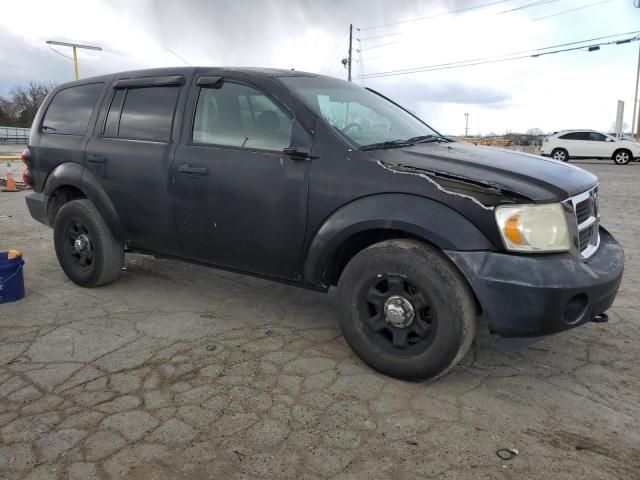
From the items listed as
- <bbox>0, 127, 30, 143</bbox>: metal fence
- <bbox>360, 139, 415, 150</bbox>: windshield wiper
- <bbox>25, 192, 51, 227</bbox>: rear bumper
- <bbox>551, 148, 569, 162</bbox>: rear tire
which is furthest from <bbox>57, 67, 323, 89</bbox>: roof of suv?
<bbox>0, 127, 30, 143</bbox>: metal fence

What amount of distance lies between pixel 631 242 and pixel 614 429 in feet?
15.1

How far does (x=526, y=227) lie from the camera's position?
8.58 feet

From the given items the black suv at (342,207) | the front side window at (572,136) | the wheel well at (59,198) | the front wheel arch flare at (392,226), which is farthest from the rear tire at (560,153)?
the front wheel arch flare at (392,226)

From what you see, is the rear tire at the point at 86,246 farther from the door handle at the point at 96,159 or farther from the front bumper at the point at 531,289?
the front bumper at the point at 531,289

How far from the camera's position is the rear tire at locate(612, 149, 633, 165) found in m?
22.0

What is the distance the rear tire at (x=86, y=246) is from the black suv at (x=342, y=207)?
0.05 ft

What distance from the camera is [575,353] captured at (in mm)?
3414

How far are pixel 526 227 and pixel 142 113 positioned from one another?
3.02 metres

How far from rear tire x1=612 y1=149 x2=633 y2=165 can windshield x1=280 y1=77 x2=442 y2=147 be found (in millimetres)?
21744

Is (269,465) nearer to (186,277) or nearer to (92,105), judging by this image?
(186,277)

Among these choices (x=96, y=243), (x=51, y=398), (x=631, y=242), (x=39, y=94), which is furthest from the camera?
(x=39, y=94)

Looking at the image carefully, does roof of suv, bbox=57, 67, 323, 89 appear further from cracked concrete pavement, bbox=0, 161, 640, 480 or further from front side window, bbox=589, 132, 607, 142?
front side window, bbox=589, 132, 607, 142

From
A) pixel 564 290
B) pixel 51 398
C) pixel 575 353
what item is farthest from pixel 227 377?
pixel 575 353

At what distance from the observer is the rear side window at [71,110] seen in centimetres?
450
